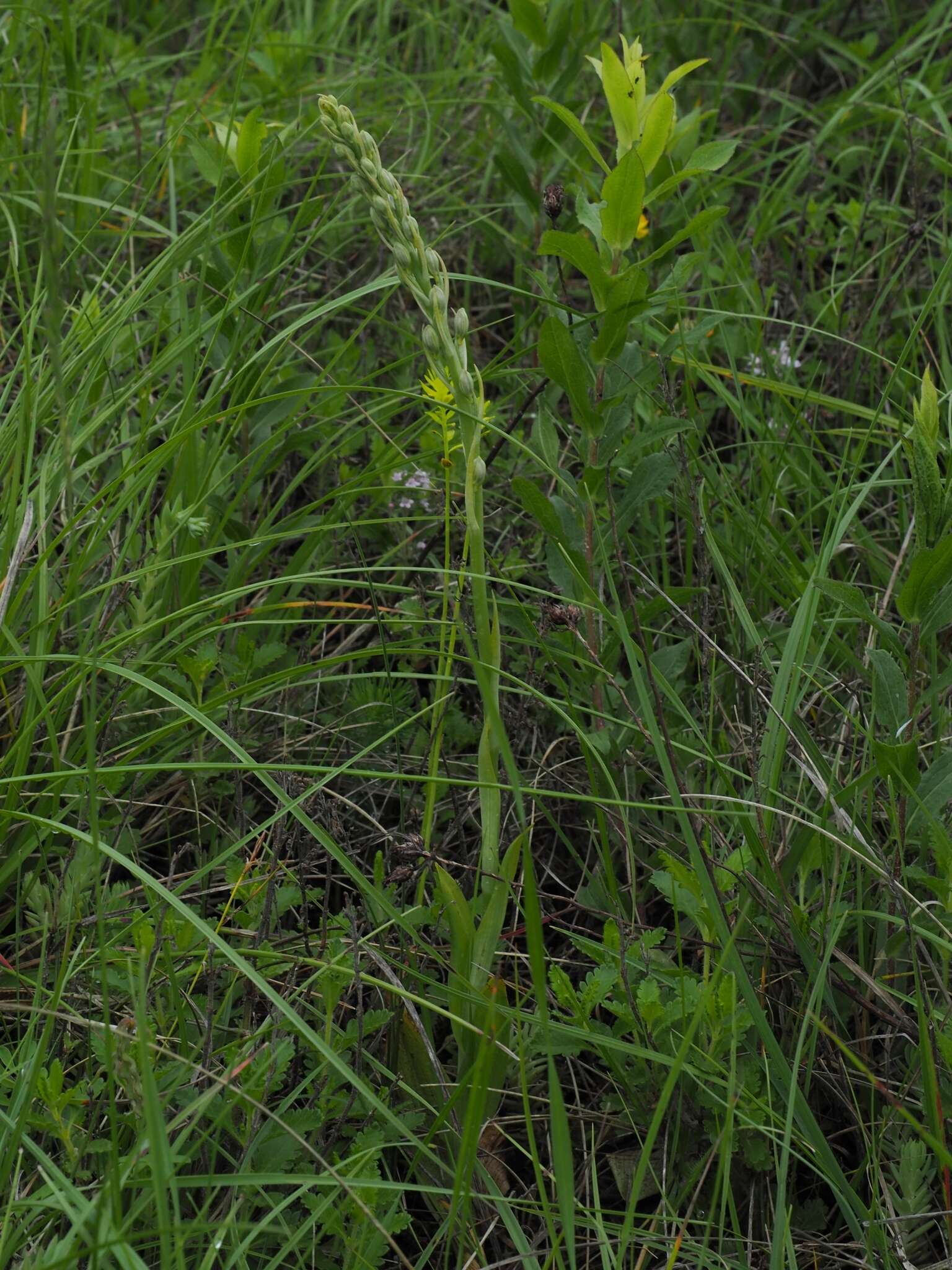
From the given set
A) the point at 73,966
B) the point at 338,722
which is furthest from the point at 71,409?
the point at 73,966

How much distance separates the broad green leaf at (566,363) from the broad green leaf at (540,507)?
146 millimetres

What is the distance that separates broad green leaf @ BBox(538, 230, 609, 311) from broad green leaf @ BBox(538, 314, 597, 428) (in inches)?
3.9

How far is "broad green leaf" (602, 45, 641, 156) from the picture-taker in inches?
71.0

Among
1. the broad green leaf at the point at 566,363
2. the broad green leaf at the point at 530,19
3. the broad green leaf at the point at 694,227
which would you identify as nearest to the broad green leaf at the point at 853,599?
the broad green leaf at the point at 566,363

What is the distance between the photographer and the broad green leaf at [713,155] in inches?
76.1

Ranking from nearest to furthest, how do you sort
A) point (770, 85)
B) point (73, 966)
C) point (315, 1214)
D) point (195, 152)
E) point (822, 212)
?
point (315, 1214), point (73, 966), point (195, 152), point (822, 212), point (770, 85)

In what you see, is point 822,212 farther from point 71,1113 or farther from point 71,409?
point 71,1113

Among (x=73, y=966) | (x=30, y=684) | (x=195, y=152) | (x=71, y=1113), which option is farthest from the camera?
(x=195, y=152)

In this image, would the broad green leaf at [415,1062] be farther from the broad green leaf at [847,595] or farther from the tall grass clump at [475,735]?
the broad green leaf at [847,595]

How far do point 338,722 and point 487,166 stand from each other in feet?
5.96

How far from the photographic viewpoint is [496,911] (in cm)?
147

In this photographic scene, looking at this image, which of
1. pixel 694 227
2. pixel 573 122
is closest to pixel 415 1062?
pixel 694 227

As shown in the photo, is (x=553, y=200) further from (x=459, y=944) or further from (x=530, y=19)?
(x=459, y=944)

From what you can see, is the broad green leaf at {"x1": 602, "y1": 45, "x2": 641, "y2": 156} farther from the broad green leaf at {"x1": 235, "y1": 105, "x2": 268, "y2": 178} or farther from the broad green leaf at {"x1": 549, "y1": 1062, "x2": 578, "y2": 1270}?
the broad green leaf at {"x1": 549, "y1": 1062, "x2": 578, "y2": 1270}
